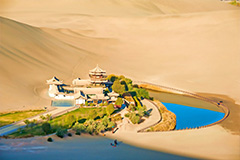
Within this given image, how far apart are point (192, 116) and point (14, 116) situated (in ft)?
93.7

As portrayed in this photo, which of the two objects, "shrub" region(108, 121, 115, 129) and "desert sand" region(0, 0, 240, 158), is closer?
"shrub" region(108, 121, 115, 129)

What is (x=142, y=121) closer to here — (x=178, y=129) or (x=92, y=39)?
(x=178, y=129)

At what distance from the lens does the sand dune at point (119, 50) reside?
196 feet

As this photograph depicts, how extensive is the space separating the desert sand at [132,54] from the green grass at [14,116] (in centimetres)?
218

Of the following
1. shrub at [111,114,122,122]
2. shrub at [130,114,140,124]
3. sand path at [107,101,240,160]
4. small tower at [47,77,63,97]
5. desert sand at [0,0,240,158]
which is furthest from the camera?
small tower at [47,77,63,97]

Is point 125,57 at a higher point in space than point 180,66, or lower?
higher

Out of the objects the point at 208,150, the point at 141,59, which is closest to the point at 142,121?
the point at 208,150

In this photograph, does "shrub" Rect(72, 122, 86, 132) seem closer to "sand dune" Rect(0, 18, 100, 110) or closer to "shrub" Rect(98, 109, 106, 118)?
"shrub" Rect(98, 109, 106, 118)

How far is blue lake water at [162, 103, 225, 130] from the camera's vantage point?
43625 millimetres

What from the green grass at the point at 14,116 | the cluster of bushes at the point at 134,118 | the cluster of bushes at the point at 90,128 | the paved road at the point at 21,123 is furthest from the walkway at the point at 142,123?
the green grass at the point at 14,116

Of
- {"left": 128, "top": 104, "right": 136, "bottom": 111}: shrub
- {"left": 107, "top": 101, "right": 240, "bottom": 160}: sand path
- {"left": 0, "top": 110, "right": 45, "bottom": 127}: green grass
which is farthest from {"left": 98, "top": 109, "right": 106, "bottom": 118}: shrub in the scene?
{"left": 0, "top": 110, "right": 45, "bottom": 127}: green grass

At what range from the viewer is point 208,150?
3253 cm

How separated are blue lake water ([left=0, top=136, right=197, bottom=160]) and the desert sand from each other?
2.52m

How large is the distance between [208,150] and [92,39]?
231 feet
